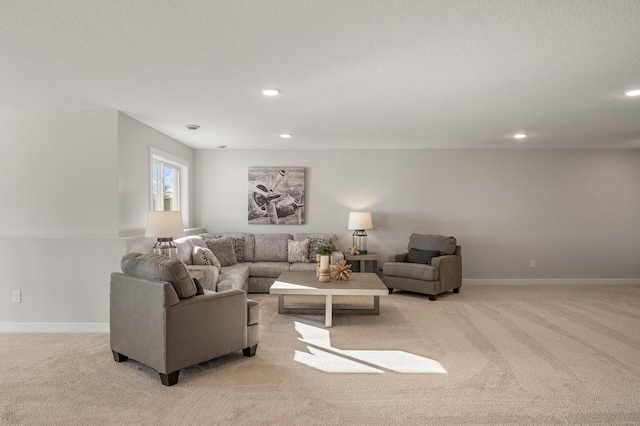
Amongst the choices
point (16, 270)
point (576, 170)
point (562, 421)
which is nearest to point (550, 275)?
point (576, 170)

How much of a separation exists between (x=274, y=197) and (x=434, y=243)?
278cm

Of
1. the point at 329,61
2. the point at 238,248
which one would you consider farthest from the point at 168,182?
the point at 329,61

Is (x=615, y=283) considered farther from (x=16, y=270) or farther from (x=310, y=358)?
(x=16, y=270)

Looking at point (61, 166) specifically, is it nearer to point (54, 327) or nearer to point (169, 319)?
point (54, 327)

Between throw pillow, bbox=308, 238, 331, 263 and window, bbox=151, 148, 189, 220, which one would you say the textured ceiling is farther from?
throw pillow, bbox=308, 238, 331, 263

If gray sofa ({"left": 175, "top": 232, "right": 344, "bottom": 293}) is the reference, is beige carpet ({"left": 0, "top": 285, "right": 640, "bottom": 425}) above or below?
below

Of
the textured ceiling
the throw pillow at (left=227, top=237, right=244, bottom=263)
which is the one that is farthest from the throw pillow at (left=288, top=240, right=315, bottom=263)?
the textured ceiling

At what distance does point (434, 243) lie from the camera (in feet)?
21.2

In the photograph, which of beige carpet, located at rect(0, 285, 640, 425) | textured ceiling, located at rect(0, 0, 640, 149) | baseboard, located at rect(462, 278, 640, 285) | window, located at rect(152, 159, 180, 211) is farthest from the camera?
baseboard, located at rect(462, 278, 640, 285)

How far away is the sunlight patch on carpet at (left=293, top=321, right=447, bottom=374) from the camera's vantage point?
3.26 m

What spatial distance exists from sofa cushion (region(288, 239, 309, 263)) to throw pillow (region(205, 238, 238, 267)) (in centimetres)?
90

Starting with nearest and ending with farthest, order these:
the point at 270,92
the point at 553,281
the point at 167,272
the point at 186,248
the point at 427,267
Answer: the point at 167,272
the point at 270,92
the point at 186,248
the point at 427,267
the point at 553,281

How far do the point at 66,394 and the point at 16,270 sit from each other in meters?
2.16

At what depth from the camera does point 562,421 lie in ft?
8.07
